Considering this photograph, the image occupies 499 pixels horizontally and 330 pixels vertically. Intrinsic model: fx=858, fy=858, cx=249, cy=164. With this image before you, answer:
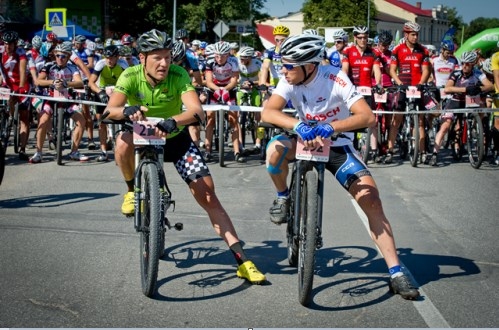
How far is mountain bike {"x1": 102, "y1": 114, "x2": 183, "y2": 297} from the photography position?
5.93 m

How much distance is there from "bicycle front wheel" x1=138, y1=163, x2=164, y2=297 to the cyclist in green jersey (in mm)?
430

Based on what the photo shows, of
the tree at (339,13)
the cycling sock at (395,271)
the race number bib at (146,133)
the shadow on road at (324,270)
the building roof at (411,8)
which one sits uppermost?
the building roof at (411,8)

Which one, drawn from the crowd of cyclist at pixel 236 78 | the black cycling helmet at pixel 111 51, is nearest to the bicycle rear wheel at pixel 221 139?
the crowd of cyclist at pixel 236 78

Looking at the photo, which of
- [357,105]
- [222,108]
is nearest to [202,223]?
[357,105]

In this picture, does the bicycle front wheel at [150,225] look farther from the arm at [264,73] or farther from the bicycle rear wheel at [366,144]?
the arm at [264,73]

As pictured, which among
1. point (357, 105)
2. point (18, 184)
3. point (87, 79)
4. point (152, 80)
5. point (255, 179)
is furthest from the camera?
point (87, 79)

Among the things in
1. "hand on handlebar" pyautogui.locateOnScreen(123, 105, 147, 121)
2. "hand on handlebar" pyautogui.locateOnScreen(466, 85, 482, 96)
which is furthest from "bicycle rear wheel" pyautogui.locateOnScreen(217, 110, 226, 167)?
"hand on handlebar" pyautogui.locateOnScreen(123, 105, 147, 121)

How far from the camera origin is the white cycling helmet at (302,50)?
622 cm

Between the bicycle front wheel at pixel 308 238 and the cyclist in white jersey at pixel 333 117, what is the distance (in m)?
0.32

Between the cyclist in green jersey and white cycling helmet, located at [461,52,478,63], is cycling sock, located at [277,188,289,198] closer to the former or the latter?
the cyclist in green jersey

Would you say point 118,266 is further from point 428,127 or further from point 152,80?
point 428,127

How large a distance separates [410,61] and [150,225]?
1006 cm

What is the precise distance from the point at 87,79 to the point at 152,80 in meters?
9.93

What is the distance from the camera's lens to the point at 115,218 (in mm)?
9422
